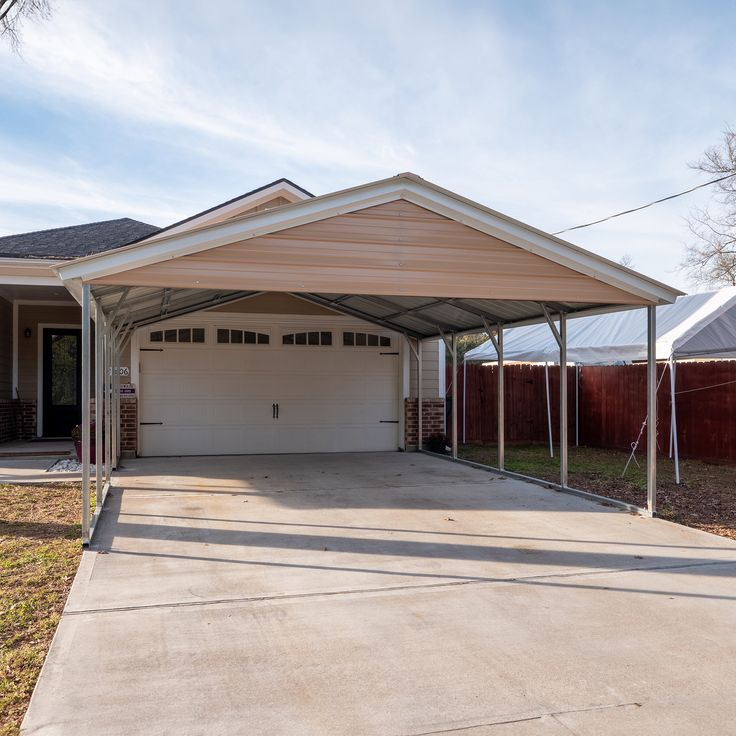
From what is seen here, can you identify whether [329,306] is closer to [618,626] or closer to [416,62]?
[416,62]

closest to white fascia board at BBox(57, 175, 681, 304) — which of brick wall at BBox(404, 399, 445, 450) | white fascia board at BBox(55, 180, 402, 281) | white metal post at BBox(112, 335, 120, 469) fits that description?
white fascia board at BBox(55, 180, 402, 281)

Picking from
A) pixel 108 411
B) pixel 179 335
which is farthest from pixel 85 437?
pixel 179 335

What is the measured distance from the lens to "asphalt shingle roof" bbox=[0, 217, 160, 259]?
11.0m

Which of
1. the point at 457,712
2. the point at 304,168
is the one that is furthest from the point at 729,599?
the point at 304,168

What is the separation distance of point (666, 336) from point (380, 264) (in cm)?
554

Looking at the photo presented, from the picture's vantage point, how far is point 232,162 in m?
15.7

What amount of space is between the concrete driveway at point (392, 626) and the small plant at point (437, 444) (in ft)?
17.6

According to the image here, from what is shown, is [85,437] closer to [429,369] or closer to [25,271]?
[25,271]

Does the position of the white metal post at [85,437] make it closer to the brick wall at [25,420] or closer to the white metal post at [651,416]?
the white metal post at [651,416]

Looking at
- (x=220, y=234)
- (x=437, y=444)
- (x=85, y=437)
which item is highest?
(x=220, y=234)

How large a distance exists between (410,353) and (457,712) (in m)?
10.4

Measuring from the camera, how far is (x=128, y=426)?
1194cm

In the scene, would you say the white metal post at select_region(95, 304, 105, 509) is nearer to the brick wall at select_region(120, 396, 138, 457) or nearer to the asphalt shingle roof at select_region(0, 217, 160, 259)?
the asphalt shingle roof at select_region(0, 217, 160, 259)

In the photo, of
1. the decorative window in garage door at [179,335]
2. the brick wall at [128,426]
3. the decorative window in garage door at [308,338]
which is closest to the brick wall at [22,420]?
the brick wall at [128,426]
